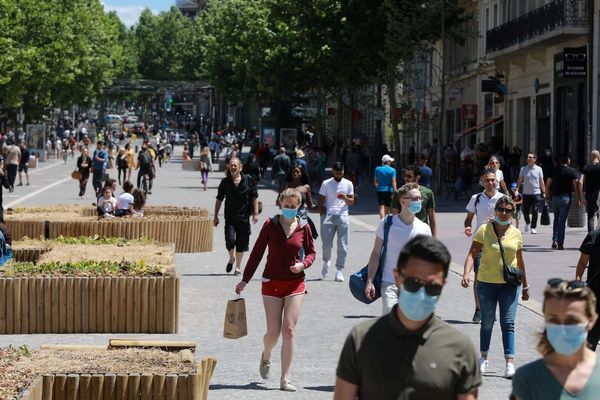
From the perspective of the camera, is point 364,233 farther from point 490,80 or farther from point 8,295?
point 490,80

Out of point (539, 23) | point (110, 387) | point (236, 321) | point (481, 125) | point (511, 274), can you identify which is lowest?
point (110, 387)

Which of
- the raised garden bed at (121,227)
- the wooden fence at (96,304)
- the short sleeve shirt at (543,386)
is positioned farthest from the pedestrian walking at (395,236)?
the raised garden bed at (121,227)

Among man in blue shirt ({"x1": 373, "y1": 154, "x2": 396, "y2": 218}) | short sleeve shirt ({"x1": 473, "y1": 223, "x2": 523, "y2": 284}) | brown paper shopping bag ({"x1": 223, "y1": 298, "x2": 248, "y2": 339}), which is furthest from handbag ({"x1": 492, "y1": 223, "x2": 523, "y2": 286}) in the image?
man in blue shirt ({"x1": 373, "y1": 154, "x2": 396, "y2": 218})

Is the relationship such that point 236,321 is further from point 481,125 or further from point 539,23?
point 481,125

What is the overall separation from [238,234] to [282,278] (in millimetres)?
8160

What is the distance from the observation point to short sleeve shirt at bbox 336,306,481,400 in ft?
16.4

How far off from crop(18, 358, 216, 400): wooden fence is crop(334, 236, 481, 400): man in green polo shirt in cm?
451

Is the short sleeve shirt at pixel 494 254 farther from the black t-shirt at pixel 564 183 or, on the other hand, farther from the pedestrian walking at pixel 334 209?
the black t-shirt at pixel 564 183

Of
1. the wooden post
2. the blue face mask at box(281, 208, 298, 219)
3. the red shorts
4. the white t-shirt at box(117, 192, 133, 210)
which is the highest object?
the blue face mask at box(281, 208, 298, 219)

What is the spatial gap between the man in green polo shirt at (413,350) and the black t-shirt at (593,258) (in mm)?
5139

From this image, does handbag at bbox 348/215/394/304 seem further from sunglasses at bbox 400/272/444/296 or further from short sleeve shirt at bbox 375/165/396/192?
short sleeve shirt at bbox 375/165/396/192

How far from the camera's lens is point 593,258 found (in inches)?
403

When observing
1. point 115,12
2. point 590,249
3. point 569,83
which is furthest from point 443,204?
point 115,12

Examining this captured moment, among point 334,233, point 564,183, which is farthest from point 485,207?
point 564,183
